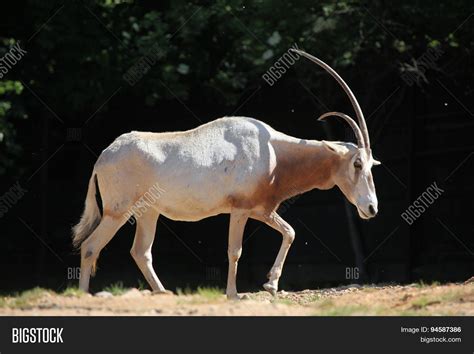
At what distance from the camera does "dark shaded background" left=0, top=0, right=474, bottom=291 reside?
1330 cm

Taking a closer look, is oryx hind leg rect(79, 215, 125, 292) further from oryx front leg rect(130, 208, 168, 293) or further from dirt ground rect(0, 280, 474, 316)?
dirt ground rect(0, 280, 474, 316)

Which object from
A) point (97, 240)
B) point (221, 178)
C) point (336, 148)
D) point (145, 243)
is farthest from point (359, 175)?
point (97, 240)

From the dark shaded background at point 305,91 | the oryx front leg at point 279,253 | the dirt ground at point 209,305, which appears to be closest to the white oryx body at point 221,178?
the oryx front leg at point 279,253

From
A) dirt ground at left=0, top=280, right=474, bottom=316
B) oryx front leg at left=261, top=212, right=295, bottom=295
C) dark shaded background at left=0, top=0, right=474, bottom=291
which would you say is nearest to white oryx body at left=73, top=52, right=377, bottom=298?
oryx front leg at left=261, top=212, right=295, bottom=295

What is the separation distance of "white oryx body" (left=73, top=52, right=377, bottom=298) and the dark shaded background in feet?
11.8

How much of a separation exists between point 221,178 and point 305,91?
5673 millimetres

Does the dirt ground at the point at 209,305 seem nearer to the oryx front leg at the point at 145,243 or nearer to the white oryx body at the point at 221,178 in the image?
the white oryx body at the point at 221,178

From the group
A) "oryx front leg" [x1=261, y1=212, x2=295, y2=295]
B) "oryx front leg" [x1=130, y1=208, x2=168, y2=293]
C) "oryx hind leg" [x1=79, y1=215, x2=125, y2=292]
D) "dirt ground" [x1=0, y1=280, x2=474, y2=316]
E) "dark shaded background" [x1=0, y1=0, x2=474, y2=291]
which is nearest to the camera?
"dirt ground" [x1=0, y1=280, x2=474, y2=316]

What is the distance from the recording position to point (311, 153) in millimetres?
9484

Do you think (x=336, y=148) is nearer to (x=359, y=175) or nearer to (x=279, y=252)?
(x=359, y=175)

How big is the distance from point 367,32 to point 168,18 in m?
3.06

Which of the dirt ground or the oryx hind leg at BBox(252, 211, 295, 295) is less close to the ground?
the oryx hind leg at BBox(252, 211, 295, 295)

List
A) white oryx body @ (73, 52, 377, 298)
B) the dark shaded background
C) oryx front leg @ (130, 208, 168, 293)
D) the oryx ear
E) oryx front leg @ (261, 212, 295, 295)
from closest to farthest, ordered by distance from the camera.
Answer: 1. oryx front leg @ (261, 212, 295, 295)
2. white oryx body @ (73, 52, 377, 298)
3. the oryx ear
4. oryx front leg @ (130, 208, 168, 293)
5. the dark shaded background

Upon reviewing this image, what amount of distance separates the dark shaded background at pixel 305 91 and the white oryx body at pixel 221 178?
3.60 m
